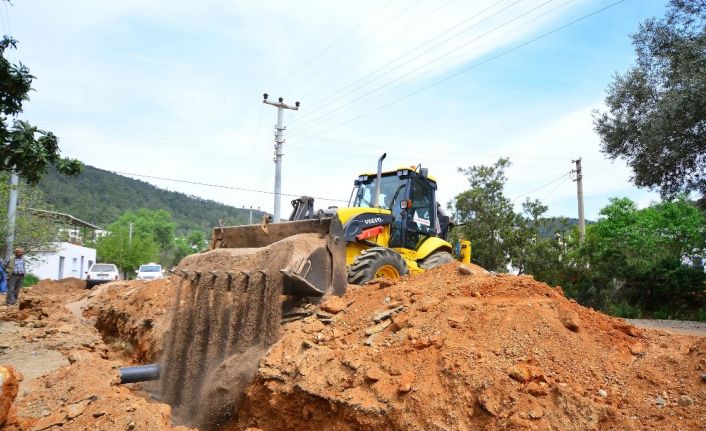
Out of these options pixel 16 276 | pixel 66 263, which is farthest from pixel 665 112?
pixel 66 263

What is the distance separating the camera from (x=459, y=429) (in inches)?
164

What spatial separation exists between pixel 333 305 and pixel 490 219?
49.4 feet

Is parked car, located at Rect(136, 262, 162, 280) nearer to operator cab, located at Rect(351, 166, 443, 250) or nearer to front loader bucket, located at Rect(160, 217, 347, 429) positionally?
operator cab, located at Rect(351, 166, 443, 250)

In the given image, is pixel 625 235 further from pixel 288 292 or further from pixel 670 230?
pixel 288 292

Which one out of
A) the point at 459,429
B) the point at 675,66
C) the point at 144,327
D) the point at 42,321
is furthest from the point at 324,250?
the point at 675,66

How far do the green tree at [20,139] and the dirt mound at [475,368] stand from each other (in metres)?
6.15

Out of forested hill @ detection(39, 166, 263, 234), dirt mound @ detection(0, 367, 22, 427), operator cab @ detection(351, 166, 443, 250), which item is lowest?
dirt mound @ detection(0, 367, 22, 427)

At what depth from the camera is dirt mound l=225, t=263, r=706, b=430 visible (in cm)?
407

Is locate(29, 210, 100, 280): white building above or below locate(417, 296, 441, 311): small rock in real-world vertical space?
below

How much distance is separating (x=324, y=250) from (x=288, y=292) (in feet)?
2.42

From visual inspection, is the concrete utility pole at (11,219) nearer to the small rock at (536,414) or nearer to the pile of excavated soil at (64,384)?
the pile of excavated soil at (64,384)

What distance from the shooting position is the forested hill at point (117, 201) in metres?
93.2

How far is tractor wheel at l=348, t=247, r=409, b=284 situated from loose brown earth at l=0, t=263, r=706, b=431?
692mm

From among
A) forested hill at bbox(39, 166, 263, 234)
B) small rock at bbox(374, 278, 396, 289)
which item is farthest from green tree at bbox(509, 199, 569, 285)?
forested hill at bbox(39, 166, 263, 234)
